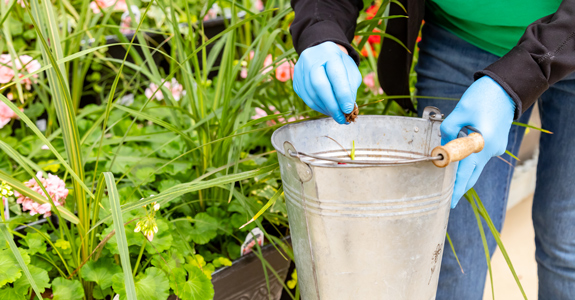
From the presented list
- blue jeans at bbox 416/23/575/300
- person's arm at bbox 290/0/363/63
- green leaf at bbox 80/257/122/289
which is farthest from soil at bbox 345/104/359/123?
green leaf at bbox 80/257/122/289

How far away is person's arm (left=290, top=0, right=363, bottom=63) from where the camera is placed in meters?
0.74

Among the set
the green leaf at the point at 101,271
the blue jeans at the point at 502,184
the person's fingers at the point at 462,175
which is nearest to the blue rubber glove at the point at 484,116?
the person's fingers at the point at 462,175

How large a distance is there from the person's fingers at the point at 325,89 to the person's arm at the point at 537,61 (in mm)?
210

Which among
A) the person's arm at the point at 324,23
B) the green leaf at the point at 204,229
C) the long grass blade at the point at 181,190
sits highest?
the person's arm at the point at 324,23

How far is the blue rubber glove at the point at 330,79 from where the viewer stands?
0.67 meters

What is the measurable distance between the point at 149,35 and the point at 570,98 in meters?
1.34

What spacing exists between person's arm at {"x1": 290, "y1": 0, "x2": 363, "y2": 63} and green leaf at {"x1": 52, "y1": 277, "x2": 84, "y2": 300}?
53 centimetres

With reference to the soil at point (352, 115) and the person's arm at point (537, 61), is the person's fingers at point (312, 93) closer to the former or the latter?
the soil at point (352, 115)

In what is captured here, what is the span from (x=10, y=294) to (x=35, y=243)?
0.29ft

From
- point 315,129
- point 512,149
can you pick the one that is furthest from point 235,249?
point 512,149

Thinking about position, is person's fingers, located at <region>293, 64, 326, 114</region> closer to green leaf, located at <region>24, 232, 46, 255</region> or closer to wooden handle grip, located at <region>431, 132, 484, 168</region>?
wooden handle grip, located at <region>431, 132, 484, 168</region>

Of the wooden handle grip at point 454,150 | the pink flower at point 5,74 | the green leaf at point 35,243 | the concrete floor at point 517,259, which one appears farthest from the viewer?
the concrete floor at point 517,259

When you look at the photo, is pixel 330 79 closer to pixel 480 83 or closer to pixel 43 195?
pixel 480 83

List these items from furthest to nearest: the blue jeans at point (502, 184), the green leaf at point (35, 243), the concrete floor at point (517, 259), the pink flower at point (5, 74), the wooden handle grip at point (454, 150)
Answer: the concrete floor at point (517, 259) < the pink flower at point (5, 74) < the blue jeans at point (502, 184) < the green leaf at point (35, 243) < the wooden handle grip at point (454, 150)
